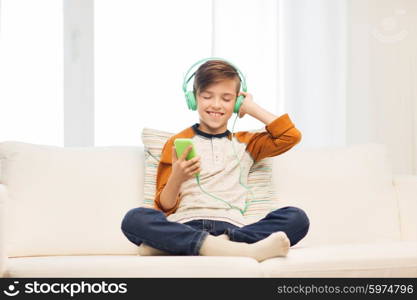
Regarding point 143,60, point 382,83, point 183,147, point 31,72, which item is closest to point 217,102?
point 183,147

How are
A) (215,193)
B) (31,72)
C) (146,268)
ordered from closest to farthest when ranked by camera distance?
(146,268) → (215,193) → (31,72)

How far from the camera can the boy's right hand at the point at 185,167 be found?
2137 mm

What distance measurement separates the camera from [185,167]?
84.1 inches

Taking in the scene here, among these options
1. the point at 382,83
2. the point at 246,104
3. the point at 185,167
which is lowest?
the point at 185,167

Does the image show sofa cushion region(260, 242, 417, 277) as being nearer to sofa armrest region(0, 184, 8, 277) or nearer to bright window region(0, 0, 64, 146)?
sofa armrest region(0, 184, 8, 277)

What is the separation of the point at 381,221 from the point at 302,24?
119 centimetres

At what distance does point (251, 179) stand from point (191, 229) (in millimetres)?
463

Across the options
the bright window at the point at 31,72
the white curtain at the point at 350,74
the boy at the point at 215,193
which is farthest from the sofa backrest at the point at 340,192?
the bright window at the point at 31,72

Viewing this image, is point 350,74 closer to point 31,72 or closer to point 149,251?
point 31,72

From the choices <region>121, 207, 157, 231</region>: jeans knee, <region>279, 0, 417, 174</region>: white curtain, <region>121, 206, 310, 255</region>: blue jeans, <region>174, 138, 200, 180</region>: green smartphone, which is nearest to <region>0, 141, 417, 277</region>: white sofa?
<region>121, 206, 310, 255</region>: blue jeans

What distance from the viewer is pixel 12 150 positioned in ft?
7.96

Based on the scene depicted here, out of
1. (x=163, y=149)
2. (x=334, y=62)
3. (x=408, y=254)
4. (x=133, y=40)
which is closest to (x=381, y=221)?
(x=408, y=254)

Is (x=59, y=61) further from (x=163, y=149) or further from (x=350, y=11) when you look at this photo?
(x=350, y=11)

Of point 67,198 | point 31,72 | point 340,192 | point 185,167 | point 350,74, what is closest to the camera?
point 185,167
